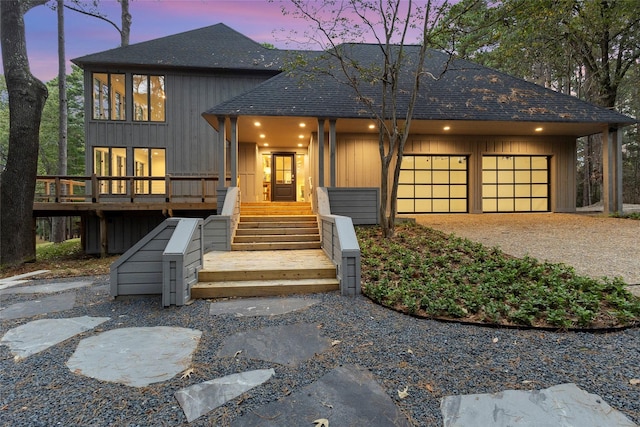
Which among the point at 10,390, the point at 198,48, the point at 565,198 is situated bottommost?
the point at 10,390

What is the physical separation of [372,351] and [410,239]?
4.51 meters

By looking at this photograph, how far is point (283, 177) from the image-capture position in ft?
41.0

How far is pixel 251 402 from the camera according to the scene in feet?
6.43

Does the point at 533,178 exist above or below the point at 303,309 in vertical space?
above

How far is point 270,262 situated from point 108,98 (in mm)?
10848

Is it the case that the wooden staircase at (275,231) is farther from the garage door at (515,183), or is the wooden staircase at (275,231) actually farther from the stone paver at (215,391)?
the garage door at (515,183)

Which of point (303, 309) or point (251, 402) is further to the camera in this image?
point (303, 309)

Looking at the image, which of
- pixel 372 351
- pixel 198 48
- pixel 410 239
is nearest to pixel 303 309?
pixel 372 351

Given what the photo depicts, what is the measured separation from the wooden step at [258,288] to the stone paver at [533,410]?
2.41 metres

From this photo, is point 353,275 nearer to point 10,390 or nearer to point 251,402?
point 251,402

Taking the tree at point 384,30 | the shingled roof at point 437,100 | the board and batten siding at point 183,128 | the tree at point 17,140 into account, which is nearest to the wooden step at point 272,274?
the tree at point 384,30

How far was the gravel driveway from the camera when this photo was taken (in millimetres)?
4941

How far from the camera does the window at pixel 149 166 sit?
38.4ft

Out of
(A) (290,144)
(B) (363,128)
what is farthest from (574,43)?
(A) (290,144)
